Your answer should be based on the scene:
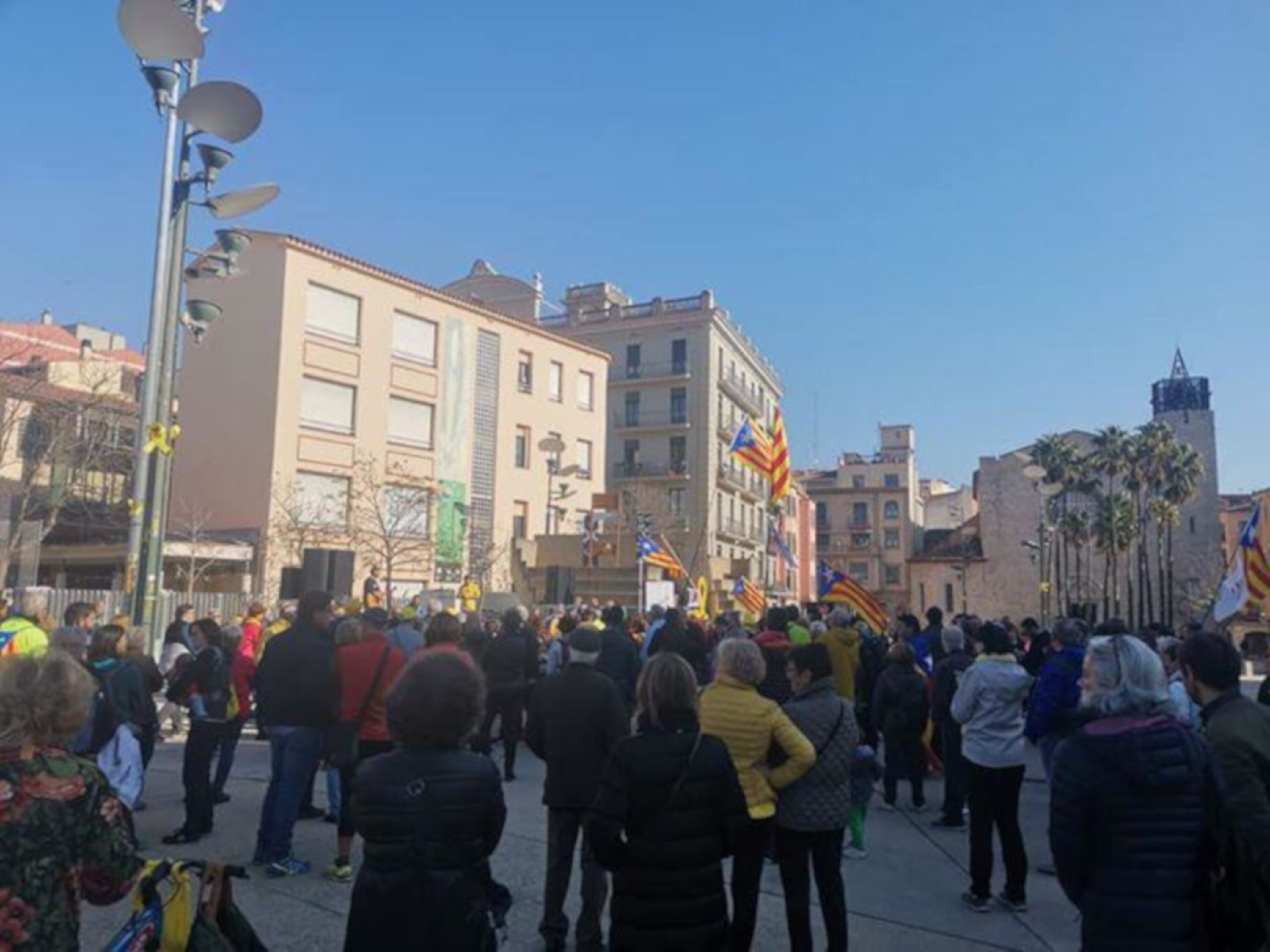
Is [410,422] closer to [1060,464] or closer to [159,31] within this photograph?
[159,31]

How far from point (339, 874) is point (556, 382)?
3579cm

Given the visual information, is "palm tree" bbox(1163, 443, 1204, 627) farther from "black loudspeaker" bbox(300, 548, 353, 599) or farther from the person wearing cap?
the person wearing cap

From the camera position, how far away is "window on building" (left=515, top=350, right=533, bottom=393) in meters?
39.6

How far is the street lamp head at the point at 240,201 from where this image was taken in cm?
1028

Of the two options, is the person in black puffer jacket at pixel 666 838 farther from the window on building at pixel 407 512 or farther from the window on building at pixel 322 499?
the window on building at pixel 407 512

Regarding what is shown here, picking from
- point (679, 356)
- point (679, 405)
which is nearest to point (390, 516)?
point (679, 405)

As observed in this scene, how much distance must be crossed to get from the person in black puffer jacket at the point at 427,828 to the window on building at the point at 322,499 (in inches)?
1129

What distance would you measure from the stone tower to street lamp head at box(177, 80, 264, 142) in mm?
58990

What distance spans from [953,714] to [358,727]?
4.34 metres

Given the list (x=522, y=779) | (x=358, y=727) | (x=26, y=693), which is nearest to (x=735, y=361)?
(x=522, y=779)

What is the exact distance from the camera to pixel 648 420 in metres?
52.8

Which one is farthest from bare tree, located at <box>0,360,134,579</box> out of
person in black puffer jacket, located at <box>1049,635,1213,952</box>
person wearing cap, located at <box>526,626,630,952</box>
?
person in black puffer jacket, located at <box>1049,635,1213,952</box>

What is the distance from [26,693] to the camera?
9.17 feet

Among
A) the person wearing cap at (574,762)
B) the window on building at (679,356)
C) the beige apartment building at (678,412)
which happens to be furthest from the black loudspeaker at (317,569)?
the window on building at (679,356)
